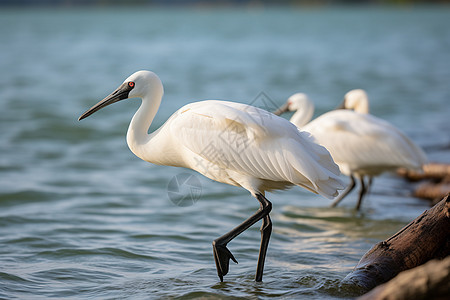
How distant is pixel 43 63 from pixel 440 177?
23.5 meters

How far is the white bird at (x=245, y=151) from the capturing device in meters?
5.06

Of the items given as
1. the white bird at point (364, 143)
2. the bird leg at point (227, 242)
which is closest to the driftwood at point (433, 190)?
the white bird at point (364, 143)

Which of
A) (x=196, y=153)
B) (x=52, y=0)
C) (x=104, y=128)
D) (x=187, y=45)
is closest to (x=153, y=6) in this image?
(x=52, y=0)

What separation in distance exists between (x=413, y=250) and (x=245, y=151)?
1565 mm

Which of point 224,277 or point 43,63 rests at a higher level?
point 43,63

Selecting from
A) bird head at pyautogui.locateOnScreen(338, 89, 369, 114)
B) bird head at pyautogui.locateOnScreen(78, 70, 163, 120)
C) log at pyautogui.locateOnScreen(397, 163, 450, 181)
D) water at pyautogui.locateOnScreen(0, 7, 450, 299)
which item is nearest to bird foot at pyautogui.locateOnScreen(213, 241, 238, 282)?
water at pyautogui.locateOnScreen(0, 7, 450, 299)

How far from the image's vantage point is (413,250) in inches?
171

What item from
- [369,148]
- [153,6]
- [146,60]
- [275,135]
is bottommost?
[369,148]

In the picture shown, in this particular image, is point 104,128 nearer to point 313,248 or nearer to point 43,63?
point 313,248

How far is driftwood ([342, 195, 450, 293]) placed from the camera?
170 inches

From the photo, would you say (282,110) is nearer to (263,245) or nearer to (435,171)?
(435,171)

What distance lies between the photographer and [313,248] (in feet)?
21.3

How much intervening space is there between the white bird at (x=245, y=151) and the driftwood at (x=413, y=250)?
78cm

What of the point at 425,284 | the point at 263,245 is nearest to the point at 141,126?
the point at 263,245
